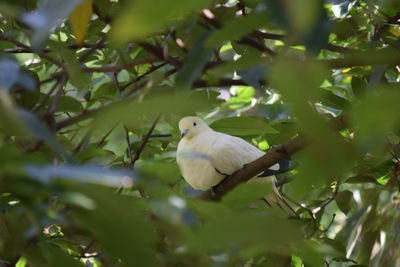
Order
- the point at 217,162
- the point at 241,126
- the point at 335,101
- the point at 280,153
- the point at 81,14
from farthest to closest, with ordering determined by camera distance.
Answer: the point at 217,162, the point at 241,126, the point at 335,101, the point at 280,153, the point at 81,14

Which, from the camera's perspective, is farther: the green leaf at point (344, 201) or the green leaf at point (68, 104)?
the green leaf at point (344, 201)

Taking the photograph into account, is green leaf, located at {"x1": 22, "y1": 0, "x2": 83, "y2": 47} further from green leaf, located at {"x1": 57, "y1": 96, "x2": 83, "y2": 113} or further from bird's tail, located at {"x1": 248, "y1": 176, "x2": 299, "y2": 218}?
bird's tail, located at {"x1": 248, "y1": 176, "x2": 299, "y2": 218}

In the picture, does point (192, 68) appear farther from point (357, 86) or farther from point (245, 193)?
point (357, 86)

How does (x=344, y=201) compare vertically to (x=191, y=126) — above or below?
below

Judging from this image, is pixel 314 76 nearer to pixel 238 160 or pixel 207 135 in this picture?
pixel 238 160

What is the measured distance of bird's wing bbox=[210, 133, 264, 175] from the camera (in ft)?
6.25

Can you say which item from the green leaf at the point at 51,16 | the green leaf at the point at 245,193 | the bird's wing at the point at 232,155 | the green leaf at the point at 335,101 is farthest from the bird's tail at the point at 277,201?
the green leaf at the point at 51,16

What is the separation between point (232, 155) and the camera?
1921 mm

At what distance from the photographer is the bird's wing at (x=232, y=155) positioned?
6.25ft

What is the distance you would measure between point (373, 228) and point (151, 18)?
1541 mm

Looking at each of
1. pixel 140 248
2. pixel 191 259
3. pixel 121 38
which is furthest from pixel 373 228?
pixel 121 38

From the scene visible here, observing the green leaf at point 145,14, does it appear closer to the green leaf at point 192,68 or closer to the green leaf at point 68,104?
the green leaf at point 192,68

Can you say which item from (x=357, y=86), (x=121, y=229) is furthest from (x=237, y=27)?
(x=357, y=86)

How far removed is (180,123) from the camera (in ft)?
7.07
